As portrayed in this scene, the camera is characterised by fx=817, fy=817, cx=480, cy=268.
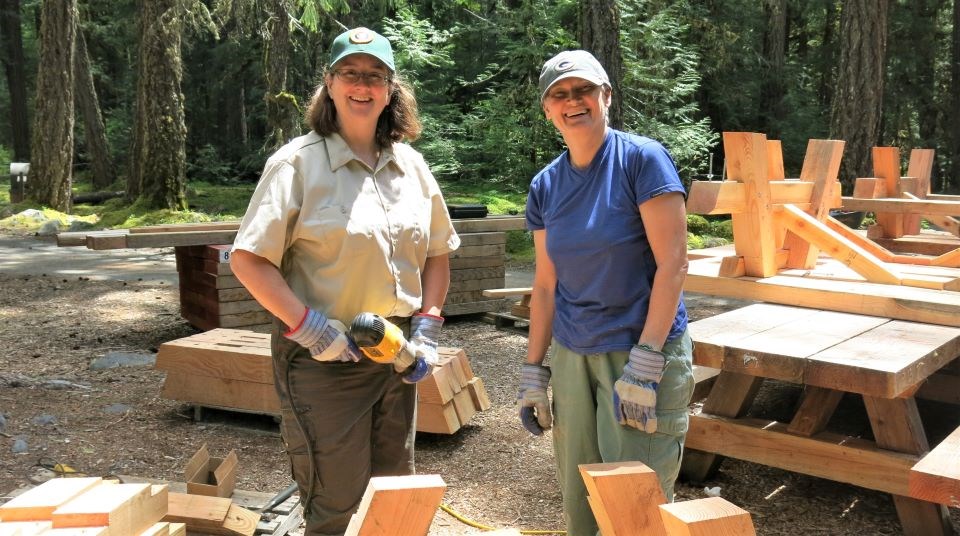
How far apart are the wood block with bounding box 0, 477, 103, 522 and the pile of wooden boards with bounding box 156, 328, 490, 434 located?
340cm

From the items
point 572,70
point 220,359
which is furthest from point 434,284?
point 220,359

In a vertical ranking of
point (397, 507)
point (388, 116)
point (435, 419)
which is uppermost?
point (388, 116)

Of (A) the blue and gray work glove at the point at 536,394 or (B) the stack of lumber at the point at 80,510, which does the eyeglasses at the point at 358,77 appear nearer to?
(A) the blue and gray work glove at the point at 536,394

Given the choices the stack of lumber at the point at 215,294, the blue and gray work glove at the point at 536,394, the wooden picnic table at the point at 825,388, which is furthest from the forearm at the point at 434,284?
the stack of lumber at the point at 215,294

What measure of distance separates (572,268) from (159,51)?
12.7 m

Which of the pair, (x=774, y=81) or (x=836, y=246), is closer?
(x=836, y=246)

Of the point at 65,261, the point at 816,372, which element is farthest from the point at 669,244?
the point at 65,261

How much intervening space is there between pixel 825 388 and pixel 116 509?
11.3 feet

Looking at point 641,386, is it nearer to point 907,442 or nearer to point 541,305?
point 541,305

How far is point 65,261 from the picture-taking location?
12.0m

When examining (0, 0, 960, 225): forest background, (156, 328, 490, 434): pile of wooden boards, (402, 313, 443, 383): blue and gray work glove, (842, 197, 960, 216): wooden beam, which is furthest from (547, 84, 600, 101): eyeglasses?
(0, 0, 960, 225): forest background

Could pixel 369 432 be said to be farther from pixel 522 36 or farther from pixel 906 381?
pixel 522 36

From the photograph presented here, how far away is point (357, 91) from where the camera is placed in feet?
8.62

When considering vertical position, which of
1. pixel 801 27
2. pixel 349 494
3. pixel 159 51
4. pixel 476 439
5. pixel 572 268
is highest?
pixel 801 27
